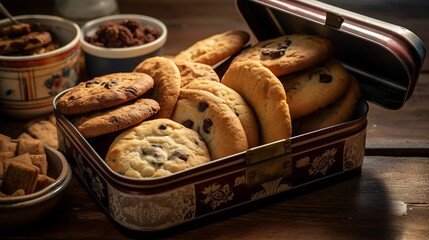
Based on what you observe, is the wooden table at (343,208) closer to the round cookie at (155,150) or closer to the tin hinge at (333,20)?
the round cookie at (155,150)

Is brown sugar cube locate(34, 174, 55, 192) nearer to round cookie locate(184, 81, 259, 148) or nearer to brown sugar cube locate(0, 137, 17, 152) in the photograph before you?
brown sugar cube locate(0, 137, 17, 152)

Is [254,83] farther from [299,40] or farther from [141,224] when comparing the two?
[141,224]

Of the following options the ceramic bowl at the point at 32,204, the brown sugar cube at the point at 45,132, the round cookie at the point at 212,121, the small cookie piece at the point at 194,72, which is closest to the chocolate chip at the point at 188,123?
the round cookie at the point at 212,121

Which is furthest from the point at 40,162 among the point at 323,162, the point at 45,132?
the point at 323,162

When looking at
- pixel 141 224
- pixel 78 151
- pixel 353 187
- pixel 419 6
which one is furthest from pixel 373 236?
pixel 419 6

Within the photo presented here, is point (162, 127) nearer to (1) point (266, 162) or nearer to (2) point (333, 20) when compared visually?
(1) point (266, 162)
